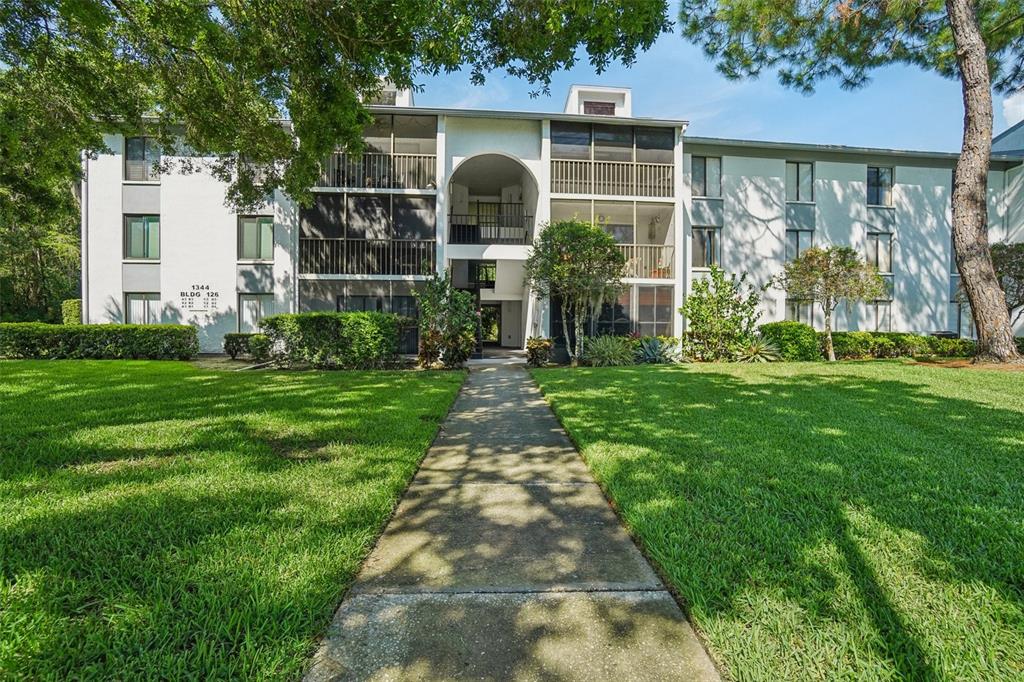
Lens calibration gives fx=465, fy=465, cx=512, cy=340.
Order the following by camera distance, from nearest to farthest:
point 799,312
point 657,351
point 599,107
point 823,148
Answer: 1. point 657,351
2. point 823,148
3. point 799,312
4. point 599,107

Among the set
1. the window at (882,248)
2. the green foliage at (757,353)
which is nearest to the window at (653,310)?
the green foliage at (757,353)

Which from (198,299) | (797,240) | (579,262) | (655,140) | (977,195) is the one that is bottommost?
(198,299)

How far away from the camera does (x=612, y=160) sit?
17.5 meters

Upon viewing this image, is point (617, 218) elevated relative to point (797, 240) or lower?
elevated

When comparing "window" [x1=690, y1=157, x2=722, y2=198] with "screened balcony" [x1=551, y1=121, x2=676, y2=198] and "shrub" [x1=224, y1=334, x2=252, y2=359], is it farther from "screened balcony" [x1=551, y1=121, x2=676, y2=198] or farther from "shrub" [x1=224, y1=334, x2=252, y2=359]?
"shrub" [x1=224, y1=334, x2=252, y2=359]

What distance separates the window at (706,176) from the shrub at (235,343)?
17.8 metres

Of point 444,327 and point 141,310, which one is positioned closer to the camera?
point 444,327

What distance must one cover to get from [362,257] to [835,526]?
16361 millimetres

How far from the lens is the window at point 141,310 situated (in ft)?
56.7

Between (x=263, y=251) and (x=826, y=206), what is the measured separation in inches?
891

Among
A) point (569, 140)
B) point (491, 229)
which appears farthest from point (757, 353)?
point (491, 229)

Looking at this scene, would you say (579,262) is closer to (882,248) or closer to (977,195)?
(977,195)

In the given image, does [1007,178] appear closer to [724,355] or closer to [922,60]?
[922,60]

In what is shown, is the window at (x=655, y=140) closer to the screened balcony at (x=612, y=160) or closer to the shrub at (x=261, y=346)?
the screened balcony at (x=612, y=160)
